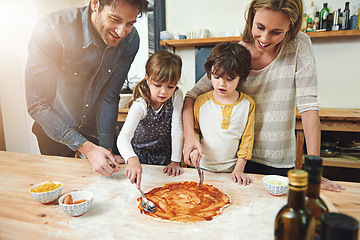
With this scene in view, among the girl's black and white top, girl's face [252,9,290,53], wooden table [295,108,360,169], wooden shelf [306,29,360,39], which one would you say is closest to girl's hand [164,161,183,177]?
the girl's black and white top

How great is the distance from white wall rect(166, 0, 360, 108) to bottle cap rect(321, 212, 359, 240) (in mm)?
2342

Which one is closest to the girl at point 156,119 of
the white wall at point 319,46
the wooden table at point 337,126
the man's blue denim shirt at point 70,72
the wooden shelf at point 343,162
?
the man's blue denim shirt at point 70,72

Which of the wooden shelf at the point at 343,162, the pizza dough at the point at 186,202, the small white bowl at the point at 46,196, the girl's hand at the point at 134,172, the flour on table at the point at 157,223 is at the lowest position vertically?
the wooden shelf at the point at 343,162

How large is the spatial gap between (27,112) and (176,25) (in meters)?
1.92

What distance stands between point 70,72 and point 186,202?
0.93 metres

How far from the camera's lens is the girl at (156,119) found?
1.12 meters

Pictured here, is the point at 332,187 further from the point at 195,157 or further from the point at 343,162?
the point at 343,162

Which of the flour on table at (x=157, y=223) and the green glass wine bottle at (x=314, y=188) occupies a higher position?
the green glass wine bottle at (x=314, y=188)

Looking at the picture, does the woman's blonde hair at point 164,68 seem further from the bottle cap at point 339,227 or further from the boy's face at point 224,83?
the bottle cap at point 339,227

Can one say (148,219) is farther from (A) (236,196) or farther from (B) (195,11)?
(B) (195,11)

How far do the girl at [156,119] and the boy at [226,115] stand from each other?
130 mm

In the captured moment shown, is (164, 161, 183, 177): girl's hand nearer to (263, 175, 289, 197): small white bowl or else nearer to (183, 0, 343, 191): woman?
(183, 0, 343, 191): woman

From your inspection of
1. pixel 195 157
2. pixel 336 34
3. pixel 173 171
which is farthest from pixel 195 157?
pixel 336 34

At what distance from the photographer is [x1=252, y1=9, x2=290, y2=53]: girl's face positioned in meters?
1.04
